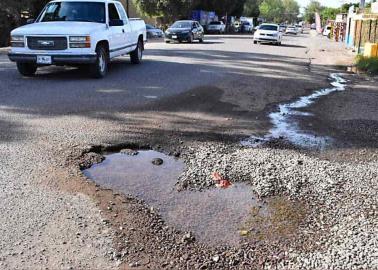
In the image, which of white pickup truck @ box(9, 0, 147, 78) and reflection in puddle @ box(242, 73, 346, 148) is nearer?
reflection in puddle @ box(242, 73, 346, 148)

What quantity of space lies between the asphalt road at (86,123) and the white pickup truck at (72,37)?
495 millimetres

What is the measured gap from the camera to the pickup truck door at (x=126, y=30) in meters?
14.5

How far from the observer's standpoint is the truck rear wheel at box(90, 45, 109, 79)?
12.4 meters

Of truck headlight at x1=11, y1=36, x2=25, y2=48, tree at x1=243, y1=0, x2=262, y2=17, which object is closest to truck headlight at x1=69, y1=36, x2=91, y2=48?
truck headlight at x1=11, y1=36, x2=25, y2=48

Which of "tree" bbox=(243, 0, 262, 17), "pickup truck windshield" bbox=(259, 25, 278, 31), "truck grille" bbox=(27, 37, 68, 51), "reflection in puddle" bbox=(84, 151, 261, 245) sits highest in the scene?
"tree" bbox=(243, 0, 262, 17)

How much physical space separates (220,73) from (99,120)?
24.2 feet

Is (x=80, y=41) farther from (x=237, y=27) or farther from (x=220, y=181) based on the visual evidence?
(x=237, y=27)

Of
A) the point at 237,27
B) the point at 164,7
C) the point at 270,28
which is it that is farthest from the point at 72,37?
the point at 237,27

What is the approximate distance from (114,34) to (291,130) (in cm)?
722

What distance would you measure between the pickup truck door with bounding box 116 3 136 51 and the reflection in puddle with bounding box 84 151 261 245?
8815mm

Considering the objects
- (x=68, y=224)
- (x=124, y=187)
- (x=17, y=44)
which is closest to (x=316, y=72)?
(x=17, y=44)

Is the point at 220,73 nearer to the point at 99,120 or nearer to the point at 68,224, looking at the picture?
the point at 99,120

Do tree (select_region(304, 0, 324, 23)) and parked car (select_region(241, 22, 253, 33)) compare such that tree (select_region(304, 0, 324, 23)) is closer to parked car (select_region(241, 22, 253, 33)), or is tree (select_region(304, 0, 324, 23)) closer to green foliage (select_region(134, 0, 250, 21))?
parked car (select_region(241, 22, 253, 33))

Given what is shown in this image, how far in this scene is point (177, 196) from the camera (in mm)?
5105
